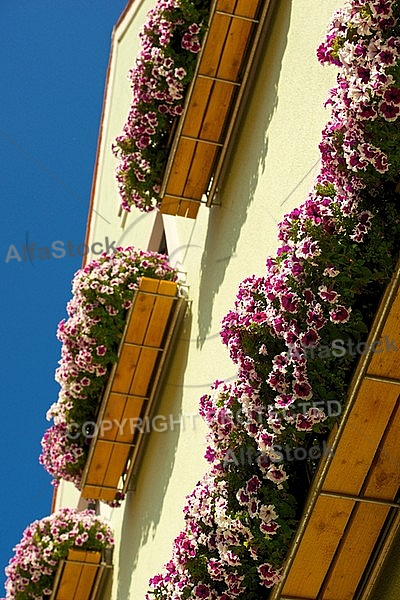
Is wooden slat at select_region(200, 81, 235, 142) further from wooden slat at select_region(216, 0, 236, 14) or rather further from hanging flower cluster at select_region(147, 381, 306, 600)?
hanging flower cluster at select_region(147, 381, 306, 600)

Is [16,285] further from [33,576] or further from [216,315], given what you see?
[216,315]

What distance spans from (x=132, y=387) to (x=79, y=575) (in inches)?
70.5

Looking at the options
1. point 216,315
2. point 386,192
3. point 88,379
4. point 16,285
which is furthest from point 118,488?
point 16,285

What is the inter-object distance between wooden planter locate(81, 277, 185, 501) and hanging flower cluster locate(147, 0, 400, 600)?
2.26 metres

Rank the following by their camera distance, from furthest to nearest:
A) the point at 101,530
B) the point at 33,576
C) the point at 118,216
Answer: the point at 118,216 < the point at 101,530 < the point at 33,576

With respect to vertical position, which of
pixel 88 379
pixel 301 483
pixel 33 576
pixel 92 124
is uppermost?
pixel 92 124

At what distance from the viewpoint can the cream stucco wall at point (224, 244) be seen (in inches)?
207

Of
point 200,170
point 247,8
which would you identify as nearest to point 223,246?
point 200,170

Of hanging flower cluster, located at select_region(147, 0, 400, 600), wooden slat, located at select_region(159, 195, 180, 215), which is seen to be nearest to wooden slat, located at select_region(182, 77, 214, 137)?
wooden slat, located at select_region(159, 195, 180, 215)

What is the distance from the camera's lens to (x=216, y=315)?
6.24m

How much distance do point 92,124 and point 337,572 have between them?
9.90 metres

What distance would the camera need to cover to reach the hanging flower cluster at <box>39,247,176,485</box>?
6641 millimetres

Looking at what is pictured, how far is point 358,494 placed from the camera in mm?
3885

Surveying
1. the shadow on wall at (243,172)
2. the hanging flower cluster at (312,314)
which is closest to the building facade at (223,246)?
the shadow on wall at (243,172)
